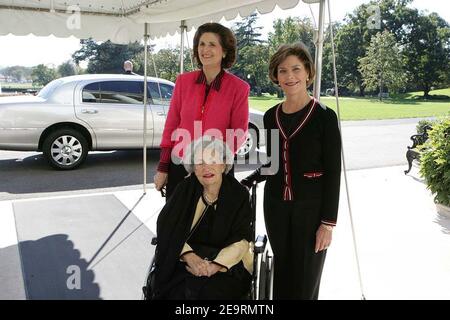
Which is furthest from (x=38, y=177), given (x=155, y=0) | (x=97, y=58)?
(x=97, y=58)

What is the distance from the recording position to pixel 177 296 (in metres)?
1.93

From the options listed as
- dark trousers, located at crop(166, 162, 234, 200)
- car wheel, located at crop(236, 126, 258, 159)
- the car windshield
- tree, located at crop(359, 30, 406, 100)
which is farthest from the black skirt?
tree, located at crop(359, 30, 406, 100)

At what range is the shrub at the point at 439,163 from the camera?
4.55 meters

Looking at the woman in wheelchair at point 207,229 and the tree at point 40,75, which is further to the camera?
the tree at point 40,75

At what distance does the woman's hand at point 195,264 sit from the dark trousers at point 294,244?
40cm

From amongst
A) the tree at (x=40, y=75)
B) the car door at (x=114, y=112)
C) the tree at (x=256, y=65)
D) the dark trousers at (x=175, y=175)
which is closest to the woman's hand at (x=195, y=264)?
the dark trousers at (x=175, y=175)

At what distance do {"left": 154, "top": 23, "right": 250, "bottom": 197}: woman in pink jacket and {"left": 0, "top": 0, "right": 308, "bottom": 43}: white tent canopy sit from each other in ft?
5.56

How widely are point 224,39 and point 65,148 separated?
5.06 m

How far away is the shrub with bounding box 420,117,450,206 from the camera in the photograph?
4551 millimetres

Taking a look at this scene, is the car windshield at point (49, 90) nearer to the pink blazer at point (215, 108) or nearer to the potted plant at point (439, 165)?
the pink blazer at point (215, 108)

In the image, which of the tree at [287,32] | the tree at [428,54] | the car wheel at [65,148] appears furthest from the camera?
the tree at [428,54]

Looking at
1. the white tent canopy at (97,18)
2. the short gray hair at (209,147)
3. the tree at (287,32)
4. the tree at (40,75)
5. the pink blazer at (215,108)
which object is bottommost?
the short gray hair at (209,147)

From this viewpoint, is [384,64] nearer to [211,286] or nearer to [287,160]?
[287,160]
